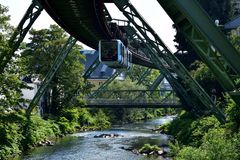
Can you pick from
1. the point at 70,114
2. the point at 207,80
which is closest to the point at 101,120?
the point at 70,114

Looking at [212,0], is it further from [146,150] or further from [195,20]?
[195,20]

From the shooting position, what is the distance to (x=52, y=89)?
2537 inches

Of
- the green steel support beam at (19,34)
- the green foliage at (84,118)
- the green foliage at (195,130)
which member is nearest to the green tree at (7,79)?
the green steel support beam at (19,34)

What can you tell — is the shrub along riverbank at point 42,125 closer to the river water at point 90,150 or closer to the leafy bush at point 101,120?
the leafy bush at point 101,120

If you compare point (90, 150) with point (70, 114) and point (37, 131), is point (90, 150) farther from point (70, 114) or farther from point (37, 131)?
point (70, 114)

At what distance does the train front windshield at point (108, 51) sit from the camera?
37647 millimetres

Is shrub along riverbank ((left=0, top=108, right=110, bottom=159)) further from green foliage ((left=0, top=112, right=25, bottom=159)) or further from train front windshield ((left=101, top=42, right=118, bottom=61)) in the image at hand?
train front windshield ((left=101, top=42, right=118, bottom=61))

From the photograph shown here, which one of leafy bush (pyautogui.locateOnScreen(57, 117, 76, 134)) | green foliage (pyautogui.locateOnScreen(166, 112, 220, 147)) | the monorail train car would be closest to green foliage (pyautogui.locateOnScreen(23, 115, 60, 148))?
leafy bush (pyautogui.locateOnScreen(57, 117, 76, 134))

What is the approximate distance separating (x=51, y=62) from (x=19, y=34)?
2063 centimetres

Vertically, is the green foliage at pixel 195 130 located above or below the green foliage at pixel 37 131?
below

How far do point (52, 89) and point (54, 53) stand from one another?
6466 mm

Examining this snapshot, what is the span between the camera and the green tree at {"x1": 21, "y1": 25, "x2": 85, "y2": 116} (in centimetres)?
6025

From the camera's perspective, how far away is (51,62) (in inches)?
2365

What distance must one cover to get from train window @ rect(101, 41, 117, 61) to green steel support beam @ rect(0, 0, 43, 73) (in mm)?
7288
